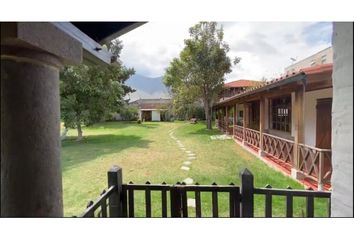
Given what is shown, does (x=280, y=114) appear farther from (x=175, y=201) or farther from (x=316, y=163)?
(x=175, y=201)

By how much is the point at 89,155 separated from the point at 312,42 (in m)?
6.15

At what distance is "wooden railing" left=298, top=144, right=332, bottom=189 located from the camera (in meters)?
3.64

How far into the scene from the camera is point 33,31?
A: 98 centimetres

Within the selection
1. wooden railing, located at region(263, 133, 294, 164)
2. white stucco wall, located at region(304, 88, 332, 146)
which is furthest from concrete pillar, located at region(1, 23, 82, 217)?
white stucco wall, located at region(304, 88, 332, 146)

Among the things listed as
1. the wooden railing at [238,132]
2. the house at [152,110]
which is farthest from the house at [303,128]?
the house at [152,110]

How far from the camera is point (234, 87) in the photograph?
16.2 m

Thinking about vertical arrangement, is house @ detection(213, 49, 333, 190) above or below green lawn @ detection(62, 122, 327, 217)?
above

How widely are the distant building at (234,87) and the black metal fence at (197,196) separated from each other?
40.4ft

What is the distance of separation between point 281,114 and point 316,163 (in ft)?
12.1

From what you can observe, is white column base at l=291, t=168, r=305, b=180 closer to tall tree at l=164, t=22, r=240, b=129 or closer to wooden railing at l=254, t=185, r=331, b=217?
wooden railing at l=254, t=185, r=331, b=217

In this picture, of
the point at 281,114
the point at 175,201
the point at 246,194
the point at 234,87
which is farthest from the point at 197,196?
the point at 234,87

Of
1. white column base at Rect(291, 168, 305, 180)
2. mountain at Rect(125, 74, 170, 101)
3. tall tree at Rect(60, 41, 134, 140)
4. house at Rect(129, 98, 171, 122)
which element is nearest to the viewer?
white column base at Rect(291, 168, 305, 180)
